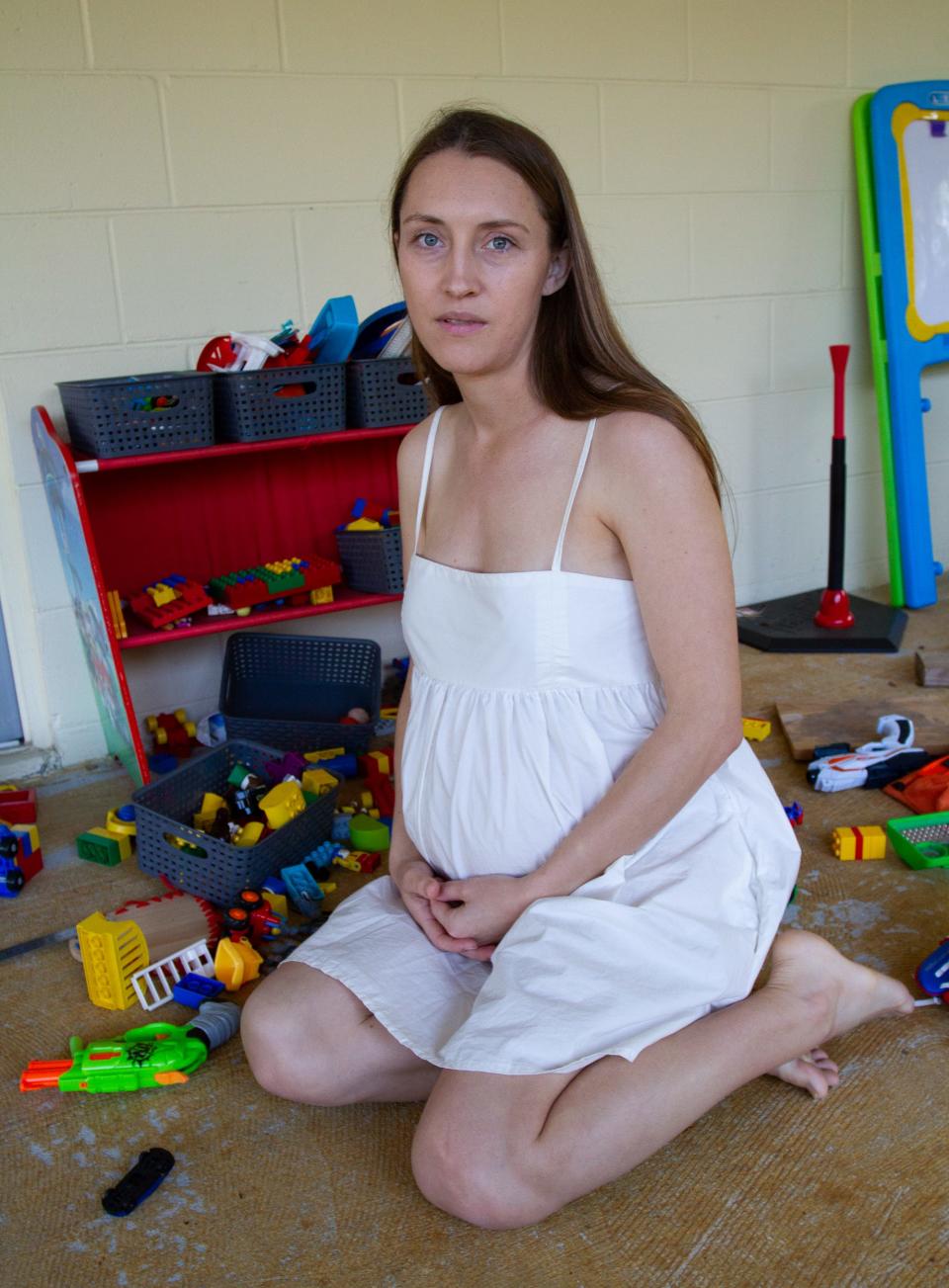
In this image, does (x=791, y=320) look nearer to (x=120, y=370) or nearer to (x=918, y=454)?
(x=918, y=454)

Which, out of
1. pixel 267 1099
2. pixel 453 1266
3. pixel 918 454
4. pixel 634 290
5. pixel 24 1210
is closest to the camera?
pixel 453 1266

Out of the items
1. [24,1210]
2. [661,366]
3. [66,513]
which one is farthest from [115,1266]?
[661,366]

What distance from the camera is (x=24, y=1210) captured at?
53.0 inches

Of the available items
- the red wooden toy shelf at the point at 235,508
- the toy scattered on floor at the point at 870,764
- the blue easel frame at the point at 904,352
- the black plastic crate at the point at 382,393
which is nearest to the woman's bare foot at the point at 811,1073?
the toy scattered on floor at the point at 870,764

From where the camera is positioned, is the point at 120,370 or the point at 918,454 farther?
the point at 918,454

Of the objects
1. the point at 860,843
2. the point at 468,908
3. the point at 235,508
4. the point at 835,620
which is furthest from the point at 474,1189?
the point at 835,620

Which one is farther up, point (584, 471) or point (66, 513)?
point (584, 471)

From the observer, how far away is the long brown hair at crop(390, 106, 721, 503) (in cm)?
132

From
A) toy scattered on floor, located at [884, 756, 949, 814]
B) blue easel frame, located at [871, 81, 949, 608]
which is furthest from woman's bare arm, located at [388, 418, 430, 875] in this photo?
blue easel frame, located at [871, 81, 949, 608]

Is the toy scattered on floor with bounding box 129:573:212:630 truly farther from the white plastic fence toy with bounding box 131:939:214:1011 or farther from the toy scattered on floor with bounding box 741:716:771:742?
the toy scattered on floor with bounding box 741:716:771:742

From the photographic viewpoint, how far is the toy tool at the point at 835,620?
314 centimetres

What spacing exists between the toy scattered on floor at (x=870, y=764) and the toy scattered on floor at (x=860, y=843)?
0.26 metres

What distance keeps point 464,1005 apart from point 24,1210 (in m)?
0.55

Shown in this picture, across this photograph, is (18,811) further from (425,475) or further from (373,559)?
(425,475)
